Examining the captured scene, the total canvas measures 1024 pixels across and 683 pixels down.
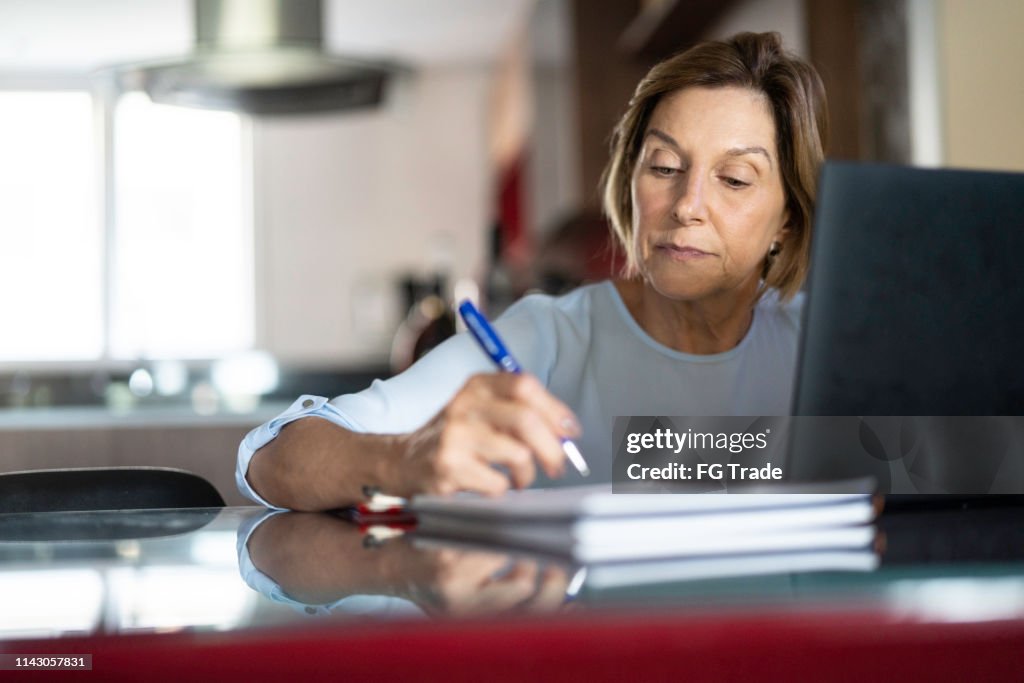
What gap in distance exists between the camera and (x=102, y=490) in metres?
1.26

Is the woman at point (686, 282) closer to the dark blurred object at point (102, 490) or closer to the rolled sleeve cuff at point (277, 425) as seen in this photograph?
the rolled sleeve cuff at point (277, 425)

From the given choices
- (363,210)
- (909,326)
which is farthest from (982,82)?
(363,210)

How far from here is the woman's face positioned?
1.27 metres

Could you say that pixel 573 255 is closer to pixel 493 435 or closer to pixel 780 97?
pixel 780 97

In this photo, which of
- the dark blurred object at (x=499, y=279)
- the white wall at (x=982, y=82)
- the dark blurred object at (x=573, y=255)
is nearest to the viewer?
the white wall at (x=982, y=82)

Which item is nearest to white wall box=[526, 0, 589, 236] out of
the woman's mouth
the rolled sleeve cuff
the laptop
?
the woman's mouth

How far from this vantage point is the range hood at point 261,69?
9.45 feet

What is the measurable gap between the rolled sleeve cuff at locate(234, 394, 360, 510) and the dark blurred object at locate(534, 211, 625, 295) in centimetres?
269

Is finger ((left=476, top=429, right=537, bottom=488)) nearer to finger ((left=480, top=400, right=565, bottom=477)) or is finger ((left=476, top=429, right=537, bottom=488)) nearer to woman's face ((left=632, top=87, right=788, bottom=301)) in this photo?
finger ((left=480, top=400, right=565, bottom=477))

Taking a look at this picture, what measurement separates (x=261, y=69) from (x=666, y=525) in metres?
2.63

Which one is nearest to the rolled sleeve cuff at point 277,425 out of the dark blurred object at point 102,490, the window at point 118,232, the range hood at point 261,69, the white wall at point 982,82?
the dark blurred object at point 102,490

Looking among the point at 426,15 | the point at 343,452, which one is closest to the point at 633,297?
the point at 343,452

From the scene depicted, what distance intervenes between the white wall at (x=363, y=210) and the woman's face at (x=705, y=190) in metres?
5.41

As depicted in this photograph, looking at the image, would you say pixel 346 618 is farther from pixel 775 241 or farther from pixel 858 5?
pixel 858 5
